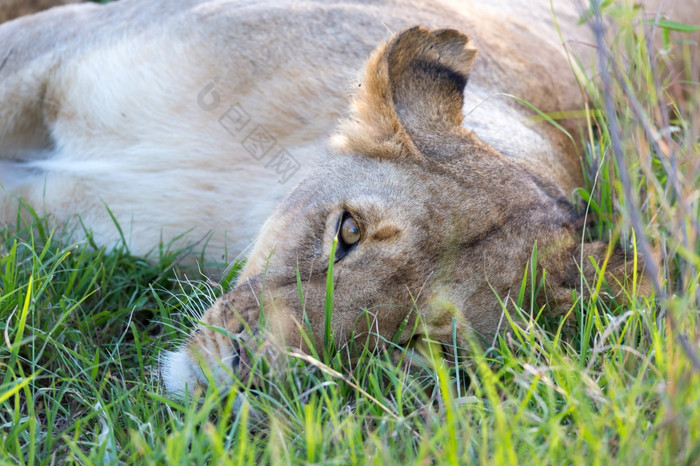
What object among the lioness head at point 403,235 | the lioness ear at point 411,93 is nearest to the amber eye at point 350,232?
the lioness head at point 403,235

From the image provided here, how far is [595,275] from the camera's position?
281cm

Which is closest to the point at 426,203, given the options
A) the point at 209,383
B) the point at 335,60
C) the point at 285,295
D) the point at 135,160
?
the point at 285,295

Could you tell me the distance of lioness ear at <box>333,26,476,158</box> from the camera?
288 cm

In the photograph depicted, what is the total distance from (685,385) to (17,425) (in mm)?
1753

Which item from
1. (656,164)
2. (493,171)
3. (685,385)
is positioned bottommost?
(656,164)

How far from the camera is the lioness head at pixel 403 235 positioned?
2396mm

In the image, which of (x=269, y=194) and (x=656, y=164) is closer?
(x=269, y=194)

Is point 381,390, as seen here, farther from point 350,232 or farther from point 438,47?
point 438,47

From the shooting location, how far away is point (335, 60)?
11.8 ft

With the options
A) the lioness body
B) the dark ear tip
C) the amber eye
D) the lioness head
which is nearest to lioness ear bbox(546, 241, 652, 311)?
the lioness head

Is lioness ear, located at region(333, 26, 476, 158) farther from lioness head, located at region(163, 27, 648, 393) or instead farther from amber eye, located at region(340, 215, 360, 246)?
amber eye, located at region(340, 215, 360, 246)

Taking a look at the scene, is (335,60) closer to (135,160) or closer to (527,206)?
(135,160)

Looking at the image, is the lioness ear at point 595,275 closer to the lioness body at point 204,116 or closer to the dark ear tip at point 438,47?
the lioness body at point 204,116

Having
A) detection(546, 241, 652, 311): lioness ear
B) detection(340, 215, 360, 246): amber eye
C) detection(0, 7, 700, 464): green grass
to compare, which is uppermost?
detection(340, 215, 360, 246): amber eye
